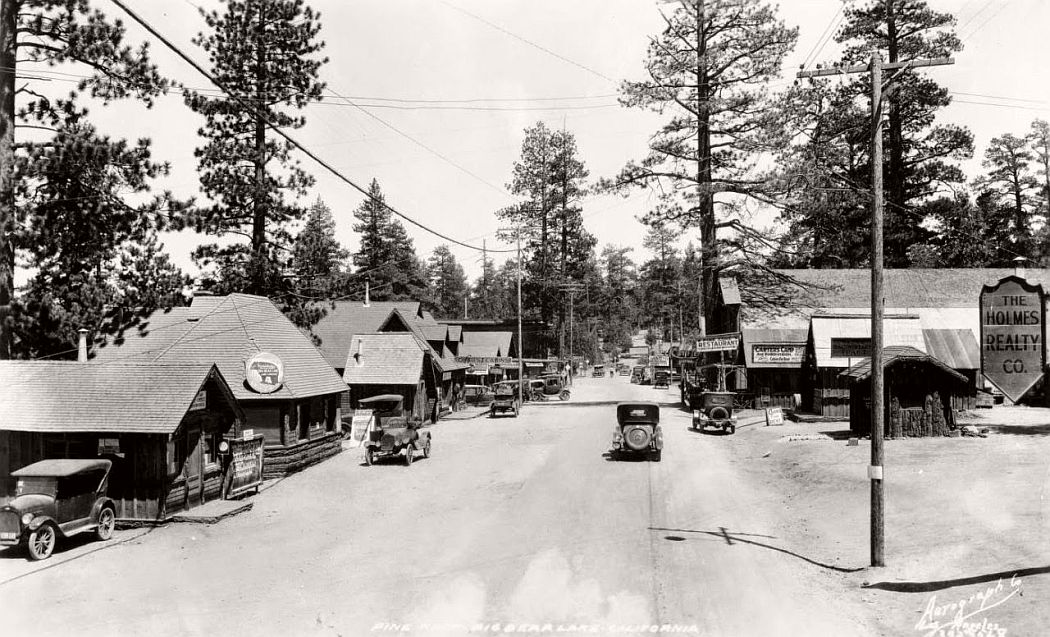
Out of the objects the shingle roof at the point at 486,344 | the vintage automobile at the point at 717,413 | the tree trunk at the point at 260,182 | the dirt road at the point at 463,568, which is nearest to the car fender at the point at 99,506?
the dirt road at the point at 463,568

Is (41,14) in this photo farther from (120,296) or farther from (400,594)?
(400,594)

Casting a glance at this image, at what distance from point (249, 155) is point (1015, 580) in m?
32.3

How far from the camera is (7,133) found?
17578 mm

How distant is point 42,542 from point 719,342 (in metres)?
32.0

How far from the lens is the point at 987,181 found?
60.6m

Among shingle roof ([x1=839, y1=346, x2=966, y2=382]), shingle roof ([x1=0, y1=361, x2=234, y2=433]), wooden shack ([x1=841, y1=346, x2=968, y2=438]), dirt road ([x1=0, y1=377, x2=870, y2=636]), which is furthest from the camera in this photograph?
wooden shack ([x1=841, y1=346, x2=968, y2=438])

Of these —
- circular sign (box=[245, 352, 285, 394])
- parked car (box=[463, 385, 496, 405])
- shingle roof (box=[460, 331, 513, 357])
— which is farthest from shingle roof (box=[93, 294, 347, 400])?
shingle roof (box=[460, 331, 513, 357])

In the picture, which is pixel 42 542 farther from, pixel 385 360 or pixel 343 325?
pixel 343 325

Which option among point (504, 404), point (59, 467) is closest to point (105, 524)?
point (59, 467)

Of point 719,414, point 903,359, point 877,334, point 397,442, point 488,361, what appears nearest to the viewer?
point 877,334

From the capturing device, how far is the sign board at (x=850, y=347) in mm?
36750

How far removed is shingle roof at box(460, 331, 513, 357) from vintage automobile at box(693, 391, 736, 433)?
33527 millimetres

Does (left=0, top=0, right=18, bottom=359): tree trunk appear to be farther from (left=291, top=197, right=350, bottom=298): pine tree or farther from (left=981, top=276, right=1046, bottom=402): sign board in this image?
(left=981, top=276, right=1046, bottom=402): sign board

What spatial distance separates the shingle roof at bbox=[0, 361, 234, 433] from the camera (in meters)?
17.8
